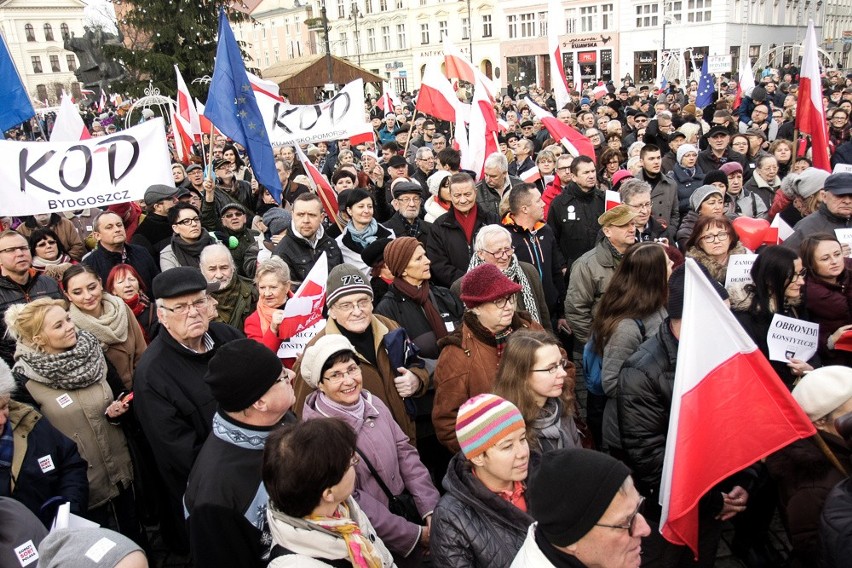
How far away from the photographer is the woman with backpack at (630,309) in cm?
350

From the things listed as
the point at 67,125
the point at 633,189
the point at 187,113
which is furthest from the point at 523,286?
the point at 187,113

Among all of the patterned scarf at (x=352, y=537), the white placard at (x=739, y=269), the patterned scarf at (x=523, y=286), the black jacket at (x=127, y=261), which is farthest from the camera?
the black jacket at (x=127, y=261)

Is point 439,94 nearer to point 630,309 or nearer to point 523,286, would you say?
point 523,286

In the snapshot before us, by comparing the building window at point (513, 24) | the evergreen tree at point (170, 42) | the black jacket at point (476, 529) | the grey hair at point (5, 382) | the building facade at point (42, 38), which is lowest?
the black jacket at point (476, 529)

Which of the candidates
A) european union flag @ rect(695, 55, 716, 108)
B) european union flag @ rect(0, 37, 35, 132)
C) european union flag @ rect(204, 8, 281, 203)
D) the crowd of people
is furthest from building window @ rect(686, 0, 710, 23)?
european union flag @ rect(0, 37, 35, 132)

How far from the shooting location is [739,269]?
13.3ft

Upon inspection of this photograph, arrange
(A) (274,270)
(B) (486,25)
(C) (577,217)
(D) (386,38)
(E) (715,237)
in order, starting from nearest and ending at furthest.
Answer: (A) (274,270), (E) (715,237), (C) (577,217), (B) (486,25), (D) (386,38)

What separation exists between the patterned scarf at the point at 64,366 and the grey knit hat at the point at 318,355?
4.52ft

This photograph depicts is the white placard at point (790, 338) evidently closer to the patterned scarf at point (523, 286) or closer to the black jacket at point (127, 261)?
the patterned scarf at point (523, 286)

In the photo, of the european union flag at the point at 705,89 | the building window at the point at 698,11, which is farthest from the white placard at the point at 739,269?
the building window at the point at 698,11

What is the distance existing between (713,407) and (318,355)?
66.0 inches

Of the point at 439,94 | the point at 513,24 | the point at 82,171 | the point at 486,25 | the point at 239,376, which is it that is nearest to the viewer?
the point at 239,376

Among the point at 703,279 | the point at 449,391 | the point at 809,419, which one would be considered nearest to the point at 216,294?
the point at 449,391

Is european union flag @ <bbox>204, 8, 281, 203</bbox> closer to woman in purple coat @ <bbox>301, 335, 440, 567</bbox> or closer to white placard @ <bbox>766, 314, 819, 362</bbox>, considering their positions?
woman in purple coat @ <bbox>301, 335, 440, 567</bbox>
